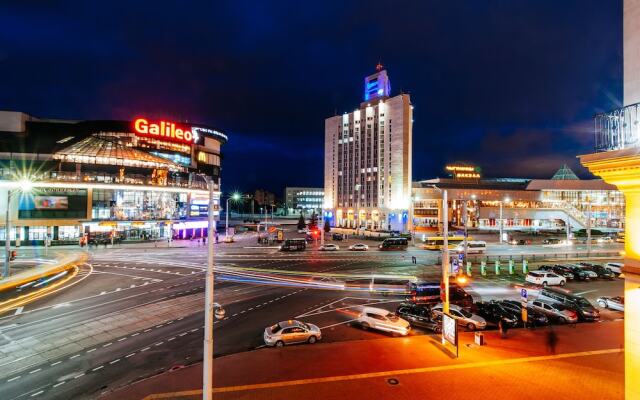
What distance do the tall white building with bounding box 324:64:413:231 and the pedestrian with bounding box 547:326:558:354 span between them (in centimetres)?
6982

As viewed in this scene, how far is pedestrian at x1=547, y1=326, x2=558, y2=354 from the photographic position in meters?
16.0

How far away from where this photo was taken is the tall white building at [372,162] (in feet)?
297

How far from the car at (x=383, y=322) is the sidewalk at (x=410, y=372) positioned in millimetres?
1189

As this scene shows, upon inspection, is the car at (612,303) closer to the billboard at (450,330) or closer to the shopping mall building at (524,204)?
the billboard at (450,330)

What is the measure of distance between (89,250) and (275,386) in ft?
176

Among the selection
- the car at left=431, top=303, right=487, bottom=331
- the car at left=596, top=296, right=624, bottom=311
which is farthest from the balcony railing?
the car at left=596, top=296, right=624, bottom=311

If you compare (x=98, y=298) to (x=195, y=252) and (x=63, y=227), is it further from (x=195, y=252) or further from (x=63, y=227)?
(x=63, y=227)

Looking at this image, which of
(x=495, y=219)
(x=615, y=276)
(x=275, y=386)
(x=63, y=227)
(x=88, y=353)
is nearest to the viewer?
(x=275, y=386)

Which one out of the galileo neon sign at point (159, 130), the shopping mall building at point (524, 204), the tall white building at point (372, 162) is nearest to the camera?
the galileo neon sign at point (159, 130)

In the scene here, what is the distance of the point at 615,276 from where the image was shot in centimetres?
3241

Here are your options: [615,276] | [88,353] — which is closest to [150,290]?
[88,353]

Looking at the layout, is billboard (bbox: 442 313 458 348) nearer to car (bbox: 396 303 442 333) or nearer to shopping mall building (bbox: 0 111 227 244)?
car (bbox: 396 303 442 333)

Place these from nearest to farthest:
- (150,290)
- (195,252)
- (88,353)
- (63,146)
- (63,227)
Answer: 1. (88,353)
2. (150,290)
3. (195,252)
4. (63,227)
5. (63,146)

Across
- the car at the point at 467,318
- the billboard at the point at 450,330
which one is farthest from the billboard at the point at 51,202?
the billboard at the point at 450,330
